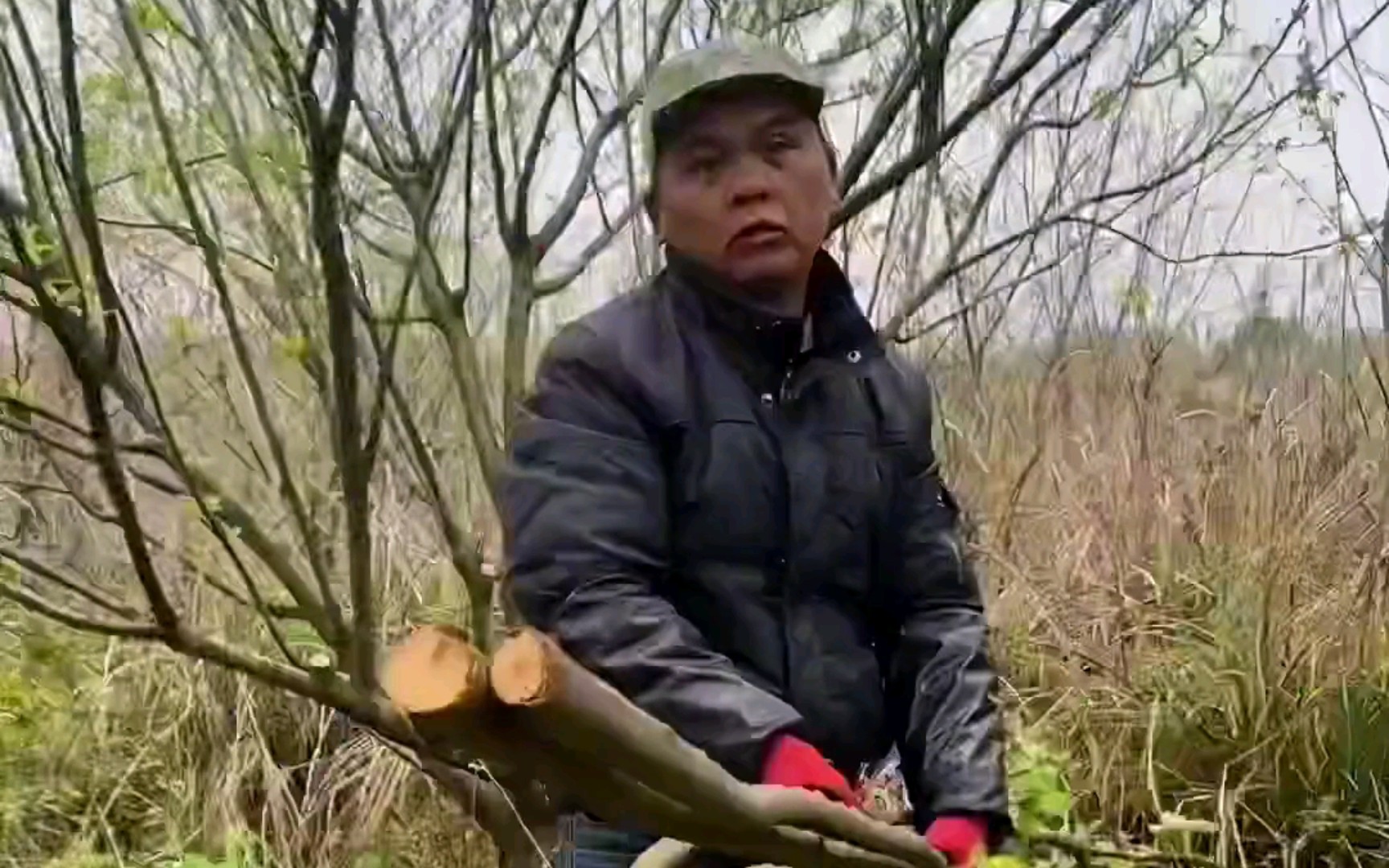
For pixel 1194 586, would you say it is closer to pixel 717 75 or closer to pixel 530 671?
pixel 717 75

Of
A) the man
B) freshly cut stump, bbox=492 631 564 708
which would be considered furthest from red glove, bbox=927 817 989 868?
freshly cut stump, bbox=492 631 564 708

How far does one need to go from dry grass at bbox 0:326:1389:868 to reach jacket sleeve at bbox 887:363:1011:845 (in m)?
1.42

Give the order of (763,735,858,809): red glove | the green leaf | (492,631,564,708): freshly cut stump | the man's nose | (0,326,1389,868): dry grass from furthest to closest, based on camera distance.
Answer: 1. (0,326,1389,868): dry grass
2. the green leaf
3. the man's nose
4. (763,735,858,809): red glove
5. (492,631,564,708): freshly cut stump

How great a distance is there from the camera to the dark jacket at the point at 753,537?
125cm

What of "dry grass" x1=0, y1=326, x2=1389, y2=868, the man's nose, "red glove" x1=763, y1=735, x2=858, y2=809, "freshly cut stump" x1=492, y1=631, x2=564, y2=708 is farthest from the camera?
"dry grass" x1=0, y1=326, x2=1389, y2=868

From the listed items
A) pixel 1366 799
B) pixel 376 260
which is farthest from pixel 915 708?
pixel 1366 799

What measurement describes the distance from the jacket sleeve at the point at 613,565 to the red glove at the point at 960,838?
209mm

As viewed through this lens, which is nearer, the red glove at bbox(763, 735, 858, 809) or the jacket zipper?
the red glove at bbox(763, 735, 858, 809)

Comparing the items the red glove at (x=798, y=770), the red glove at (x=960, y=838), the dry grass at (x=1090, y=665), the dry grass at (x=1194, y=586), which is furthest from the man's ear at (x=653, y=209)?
the dry grass at (x=1194, y=586)

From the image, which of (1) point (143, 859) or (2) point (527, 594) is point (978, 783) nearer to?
(2) point (527, 594)

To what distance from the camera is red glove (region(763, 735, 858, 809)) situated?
3.99 feet

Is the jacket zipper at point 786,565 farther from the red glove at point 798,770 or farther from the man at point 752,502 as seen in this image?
the red glove at point 798,770

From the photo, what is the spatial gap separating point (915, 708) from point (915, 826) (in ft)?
0.33

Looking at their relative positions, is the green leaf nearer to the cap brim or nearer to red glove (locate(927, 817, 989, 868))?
the cap brim
